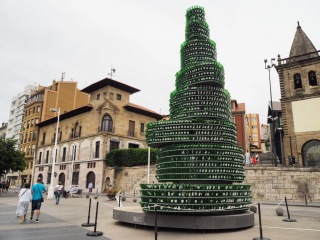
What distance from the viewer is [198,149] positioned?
8289 millimetres

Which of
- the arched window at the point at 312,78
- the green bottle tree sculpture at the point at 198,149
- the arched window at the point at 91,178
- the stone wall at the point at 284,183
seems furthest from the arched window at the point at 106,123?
the green bottle tree sculpture at the point at 198,149

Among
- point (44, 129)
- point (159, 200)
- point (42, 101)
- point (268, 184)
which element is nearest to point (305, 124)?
point (268, 184)

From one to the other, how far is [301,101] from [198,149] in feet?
77.1

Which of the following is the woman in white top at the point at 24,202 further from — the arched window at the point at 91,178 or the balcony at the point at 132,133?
the balcony at the point at 132,133

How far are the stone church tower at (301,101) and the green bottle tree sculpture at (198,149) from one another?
20.2 meters

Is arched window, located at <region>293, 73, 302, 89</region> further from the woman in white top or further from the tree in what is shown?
the tree

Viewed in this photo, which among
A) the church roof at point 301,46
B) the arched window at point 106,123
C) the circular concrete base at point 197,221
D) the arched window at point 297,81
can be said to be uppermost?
the church roof at point 301,46

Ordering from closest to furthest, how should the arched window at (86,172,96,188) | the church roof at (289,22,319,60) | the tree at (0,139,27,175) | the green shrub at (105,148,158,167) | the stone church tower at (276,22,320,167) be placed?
the stone church tower at (276,22,320,167) → the tree at (0,139,27,175) → the church roof at (289,22,319,60) → the green shrub at (105,148,158,167) → the arched window at (86,172,96,188)

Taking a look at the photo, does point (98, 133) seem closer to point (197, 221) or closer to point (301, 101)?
point (301, 101)

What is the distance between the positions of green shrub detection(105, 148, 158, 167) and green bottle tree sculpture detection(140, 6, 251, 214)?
72.8 ft

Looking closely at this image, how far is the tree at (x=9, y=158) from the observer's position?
27.0 m

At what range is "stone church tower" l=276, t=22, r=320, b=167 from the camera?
2598 cm

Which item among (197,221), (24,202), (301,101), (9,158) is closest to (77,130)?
(9,158)

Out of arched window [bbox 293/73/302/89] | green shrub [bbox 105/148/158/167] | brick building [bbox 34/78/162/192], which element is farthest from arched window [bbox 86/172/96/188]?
arched window [bbox 293/73/302/89]
